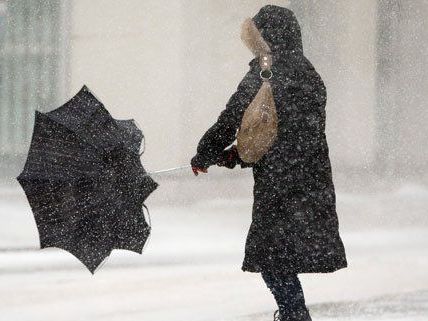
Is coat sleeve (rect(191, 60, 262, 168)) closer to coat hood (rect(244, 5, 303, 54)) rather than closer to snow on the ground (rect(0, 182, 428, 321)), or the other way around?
coat hood (rect(244, 5, 303, 54))

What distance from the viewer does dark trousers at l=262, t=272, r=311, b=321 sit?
4.56 metres

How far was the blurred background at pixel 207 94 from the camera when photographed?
11820 mm

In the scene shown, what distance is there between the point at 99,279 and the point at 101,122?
3.47 m

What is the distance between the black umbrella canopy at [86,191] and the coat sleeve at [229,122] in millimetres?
265

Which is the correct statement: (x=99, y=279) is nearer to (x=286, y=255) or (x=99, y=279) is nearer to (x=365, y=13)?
(x=286, y=255)

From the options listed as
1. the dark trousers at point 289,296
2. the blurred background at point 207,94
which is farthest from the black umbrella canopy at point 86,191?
the blurred background at point 207,94

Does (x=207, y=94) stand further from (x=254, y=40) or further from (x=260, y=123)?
(x=260, y=123)

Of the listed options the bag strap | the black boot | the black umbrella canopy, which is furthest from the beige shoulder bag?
the black boot

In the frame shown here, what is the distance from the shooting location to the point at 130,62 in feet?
41.6

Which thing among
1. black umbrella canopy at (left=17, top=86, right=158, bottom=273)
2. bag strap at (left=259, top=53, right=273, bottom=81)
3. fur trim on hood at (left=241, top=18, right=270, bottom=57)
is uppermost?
fur trim on hood at (left=241, top=18, right=270, bottom=57)

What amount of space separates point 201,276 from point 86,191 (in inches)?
147

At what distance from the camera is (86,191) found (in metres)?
4.59

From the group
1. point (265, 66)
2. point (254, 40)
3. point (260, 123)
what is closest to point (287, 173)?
point (260, 123)

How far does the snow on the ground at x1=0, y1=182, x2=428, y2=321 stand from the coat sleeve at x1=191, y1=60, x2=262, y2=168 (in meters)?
1.76
